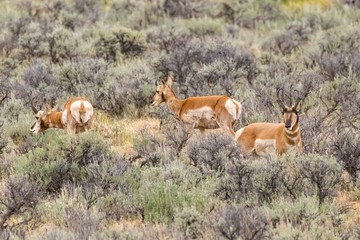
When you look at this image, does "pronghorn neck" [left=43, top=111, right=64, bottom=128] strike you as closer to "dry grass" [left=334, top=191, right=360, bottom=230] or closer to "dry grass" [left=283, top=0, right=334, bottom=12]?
"dry grass" [left=334, top=191, right=360, bottom=230]

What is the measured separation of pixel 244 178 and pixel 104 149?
2.26m

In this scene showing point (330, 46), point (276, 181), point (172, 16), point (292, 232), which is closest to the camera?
point (292, 232)

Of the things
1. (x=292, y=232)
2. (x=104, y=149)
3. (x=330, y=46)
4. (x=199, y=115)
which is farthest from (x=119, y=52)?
(x=292, y=232)

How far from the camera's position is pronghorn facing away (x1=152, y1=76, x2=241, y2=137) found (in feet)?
34.3

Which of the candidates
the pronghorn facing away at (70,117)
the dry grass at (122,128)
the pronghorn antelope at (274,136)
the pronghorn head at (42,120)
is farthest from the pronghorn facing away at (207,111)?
the pronghorn head at (42,120)

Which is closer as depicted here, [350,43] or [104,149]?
[104,149]

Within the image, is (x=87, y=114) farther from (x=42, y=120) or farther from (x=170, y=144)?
(x=170, y=144)

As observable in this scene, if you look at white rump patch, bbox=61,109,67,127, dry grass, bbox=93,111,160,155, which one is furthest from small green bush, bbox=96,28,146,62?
white rump patch, bbox=61,109,67,127

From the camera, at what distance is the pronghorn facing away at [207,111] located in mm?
10445

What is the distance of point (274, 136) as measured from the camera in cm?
880

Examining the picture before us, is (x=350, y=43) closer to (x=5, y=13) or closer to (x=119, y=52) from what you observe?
(x=119, y=52)

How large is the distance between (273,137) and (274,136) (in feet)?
0.09

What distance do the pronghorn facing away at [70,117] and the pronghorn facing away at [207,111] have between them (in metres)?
1.35

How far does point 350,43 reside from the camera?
1833cm
